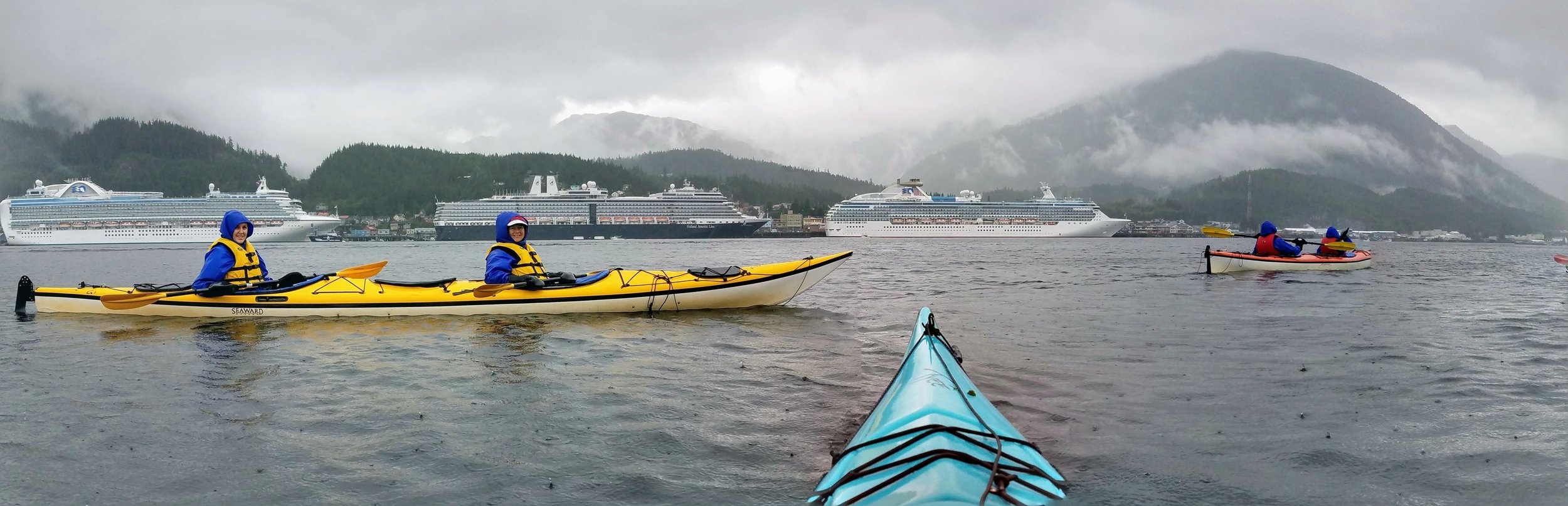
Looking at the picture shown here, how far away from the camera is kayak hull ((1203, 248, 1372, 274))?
21.0 m

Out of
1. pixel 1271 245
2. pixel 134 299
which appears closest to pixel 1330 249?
pixel 1271 245

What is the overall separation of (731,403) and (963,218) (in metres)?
82.5

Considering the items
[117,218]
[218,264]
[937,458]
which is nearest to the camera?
[937,458]

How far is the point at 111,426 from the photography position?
5602 millimetres

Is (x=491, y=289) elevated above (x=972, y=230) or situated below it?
below

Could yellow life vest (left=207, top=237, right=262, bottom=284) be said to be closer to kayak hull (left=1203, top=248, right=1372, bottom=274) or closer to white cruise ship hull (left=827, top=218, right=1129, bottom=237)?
kayak hull (left=1203, top=248, right=1372, bottom=274)

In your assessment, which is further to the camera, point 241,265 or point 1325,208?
point 1325,208

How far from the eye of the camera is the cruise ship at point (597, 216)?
8038 centimetres

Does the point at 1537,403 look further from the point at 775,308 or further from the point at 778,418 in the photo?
the point at 775,308

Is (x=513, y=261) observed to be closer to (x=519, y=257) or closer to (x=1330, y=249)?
(x=519, y=257)

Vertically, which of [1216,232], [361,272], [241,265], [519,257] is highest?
[1216,232]

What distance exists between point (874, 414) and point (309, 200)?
126 m

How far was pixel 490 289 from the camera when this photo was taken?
1122cm

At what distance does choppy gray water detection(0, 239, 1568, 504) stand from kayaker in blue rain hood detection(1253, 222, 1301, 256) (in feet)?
28.0
